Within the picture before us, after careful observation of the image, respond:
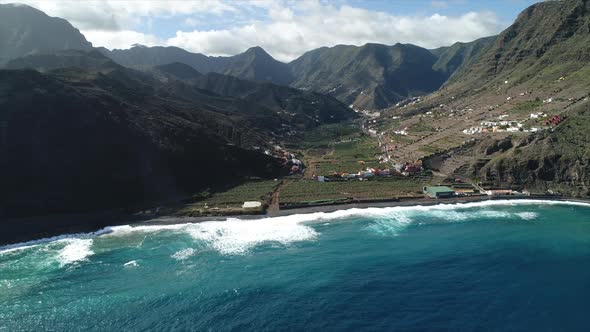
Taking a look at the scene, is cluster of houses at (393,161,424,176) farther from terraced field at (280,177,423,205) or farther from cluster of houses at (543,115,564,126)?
cluster of houses at (543,115,564,126)

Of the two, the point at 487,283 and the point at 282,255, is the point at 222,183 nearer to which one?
the point at 282,255

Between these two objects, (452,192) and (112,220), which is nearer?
(112,220)

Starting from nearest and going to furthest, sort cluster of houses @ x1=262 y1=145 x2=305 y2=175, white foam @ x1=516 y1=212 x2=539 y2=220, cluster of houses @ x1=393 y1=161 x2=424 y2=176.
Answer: white foam @ x1=516 y1=212 x2=539 y2=220 → cluster of houses @ x1=393 y1=161 x2=424 y2=176 → cluster of houses @ x1=262 y1=145 x2=305 y2=175

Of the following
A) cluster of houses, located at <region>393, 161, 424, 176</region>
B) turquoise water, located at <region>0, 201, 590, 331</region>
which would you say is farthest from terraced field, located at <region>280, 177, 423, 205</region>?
turquoise water, located at <region>0, 201, 590, 331</region>

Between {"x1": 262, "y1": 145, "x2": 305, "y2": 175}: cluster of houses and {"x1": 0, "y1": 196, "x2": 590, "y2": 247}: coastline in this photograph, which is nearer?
{"x1": 0, "y1": 196, "x2": 590, "y2": 247}: coastline

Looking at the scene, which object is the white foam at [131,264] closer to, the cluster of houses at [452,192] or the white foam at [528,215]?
the cluster of houses at [452,192]

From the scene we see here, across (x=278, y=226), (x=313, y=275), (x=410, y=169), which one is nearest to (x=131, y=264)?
(x=278, y=226)

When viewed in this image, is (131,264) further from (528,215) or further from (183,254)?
(528,215)
